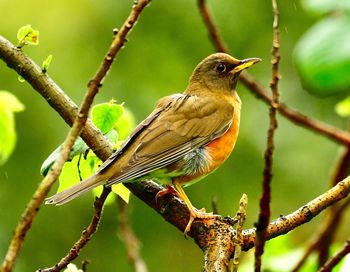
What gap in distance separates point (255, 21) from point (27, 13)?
247cm

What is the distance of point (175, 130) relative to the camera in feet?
16.9

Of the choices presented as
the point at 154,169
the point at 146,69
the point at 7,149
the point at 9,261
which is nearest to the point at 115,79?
the point at 146,69

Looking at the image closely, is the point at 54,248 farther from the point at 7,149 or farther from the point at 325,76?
the point at 325,76

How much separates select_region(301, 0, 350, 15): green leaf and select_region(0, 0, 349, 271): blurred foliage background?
473 cm

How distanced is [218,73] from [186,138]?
971mm

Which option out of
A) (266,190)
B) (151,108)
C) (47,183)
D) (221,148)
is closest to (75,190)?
(221,148)

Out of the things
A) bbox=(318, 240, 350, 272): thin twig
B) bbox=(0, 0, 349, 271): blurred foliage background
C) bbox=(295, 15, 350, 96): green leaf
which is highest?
bbox=(0, 0, 349, 271): blurred foliage background

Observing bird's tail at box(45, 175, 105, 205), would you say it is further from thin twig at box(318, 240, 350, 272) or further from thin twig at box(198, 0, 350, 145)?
thin twig at box(318, 240, 350, 272)

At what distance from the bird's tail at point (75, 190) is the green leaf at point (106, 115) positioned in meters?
0.34

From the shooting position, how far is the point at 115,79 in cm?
876

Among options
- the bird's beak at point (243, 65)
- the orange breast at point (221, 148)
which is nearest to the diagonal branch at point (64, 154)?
the orange breast at point (221, 148)

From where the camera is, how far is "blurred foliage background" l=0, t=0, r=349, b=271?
8.39 metres

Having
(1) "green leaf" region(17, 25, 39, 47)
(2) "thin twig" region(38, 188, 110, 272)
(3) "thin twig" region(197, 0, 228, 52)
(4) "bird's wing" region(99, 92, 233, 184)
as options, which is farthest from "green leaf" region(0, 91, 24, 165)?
(3) "thin twig" region(197, 0, 228, 52)

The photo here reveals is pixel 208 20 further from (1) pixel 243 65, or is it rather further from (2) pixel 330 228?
(1) pixel 243 65
